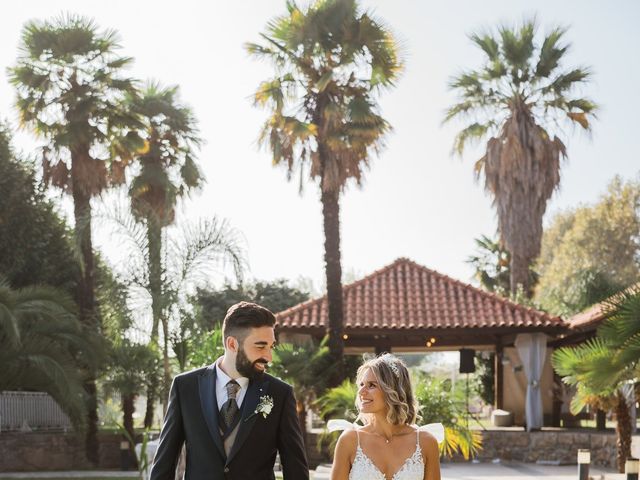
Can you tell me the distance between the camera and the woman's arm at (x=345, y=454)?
582 cm

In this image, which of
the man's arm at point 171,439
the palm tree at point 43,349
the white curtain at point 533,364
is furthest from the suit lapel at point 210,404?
the white curtain at point 533,364

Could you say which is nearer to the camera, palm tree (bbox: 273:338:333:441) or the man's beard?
the man's beard

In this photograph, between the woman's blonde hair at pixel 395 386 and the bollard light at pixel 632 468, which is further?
the bollard light at pixel 632 468

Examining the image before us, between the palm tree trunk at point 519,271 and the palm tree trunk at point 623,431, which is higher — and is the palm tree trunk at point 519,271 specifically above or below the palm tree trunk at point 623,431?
above

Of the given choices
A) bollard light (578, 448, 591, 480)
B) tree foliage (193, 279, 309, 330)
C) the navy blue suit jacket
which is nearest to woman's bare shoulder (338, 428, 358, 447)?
the navy blue suit jacket

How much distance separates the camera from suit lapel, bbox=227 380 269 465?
5242mm

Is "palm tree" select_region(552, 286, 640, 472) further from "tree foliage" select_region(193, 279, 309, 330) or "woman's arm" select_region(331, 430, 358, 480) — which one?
"tree foliage" select_region(193, 279, 309, 330)

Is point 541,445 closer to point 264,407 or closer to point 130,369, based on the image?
point 130,369

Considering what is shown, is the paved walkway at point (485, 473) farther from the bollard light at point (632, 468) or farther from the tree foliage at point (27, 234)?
the tree foliage at point (27, 234)

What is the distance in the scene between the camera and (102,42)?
29.1 meters

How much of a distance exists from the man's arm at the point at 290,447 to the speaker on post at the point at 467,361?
2480 centimetres

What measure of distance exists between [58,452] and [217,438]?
80.3 ft

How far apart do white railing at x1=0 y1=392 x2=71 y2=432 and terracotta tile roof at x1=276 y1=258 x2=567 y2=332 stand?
661cm

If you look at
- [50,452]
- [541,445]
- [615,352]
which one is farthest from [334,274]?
[615,352]
